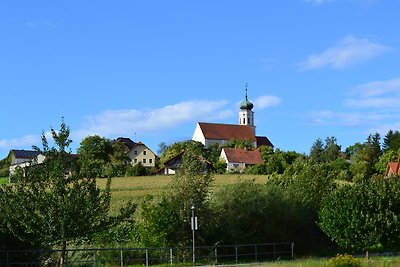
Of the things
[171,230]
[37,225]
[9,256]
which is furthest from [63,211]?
[171,230]

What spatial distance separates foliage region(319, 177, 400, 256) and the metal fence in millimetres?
2850

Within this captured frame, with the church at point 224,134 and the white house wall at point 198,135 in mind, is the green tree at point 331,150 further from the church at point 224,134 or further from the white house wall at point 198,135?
the white house wall at point 198,135

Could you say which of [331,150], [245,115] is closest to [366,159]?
[331,150]

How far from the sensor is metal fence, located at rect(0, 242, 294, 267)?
30.2 metres

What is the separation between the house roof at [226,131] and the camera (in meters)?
171

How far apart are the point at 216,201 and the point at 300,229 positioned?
6034mm

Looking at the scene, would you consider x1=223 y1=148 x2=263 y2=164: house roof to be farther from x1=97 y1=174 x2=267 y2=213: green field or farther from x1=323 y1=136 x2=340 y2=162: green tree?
x1=97 y1=174 x2=267 y2=213: green field

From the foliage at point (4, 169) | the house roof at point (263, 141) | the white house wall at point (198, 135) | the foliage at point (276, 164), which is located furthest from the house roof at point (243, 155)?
the house roof at point (263, 141)

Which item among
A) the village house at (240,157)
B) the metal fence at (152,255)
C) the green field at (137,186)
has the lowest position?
the metal fence at (152,255)

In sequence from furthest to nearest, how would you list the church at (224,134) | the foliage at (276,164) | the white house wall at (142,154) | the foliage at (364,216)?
the church at (224,134) → the white house wall at (142,154) → the foliage at (276,164) → the foliage at (364,216)

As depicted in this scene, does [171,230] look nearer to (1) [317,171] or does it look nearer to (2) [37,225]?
(2) [37,225]

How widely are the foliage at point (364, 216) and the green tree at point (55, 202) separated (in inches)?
618

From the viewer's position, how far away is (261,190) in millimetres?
41312

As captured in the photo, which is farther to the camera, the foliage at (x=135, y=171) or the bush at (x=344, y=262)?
the foliage at (x=135, y=171)
